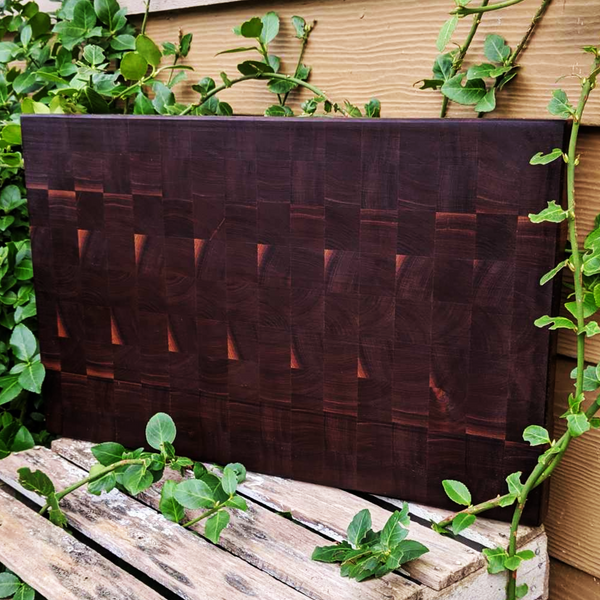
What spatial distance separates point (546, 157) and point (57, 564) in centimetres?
77

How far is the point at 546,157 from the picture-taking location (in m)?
0.89

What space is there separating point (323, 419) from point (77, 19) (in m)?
0.93

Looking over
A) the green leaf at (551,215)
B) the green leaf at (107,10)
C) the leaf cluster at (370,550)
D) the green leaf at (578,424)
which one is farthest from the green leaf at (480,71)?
the green leaf at (107,10)

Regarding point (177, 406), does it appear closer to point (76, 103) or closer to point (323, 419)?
point (323, 419)

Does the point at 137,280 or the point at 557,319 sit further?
the point at 137,280

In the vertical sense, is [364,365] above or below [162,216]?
below

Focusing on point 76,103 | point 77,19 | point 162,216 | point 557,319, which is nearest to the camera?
point 557,319

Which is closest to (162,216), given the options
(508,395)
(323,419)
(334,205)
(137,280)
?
(137,280)

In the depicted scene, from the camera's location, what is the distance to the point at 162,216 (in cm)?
118

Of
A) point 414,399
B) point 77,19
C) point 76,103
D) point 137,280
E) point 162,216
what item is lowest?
point 414,399

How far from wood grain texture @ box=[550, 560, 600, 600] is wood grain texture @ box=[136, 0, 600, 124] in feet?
2.16

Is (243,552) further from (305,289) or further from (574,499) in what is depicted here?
(574,499)

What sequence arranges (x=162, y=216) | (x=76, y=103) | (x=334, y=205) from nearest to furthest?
1. (x=334, y=205)
2. (x=162, y=216)
3. (x=76, y=103)

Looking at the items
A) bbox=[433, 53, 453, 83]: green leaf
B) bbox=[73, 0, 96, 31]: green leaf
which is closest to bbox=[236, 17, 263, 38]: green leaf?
bbox=[433, 53, 453, 83]: green leaf
